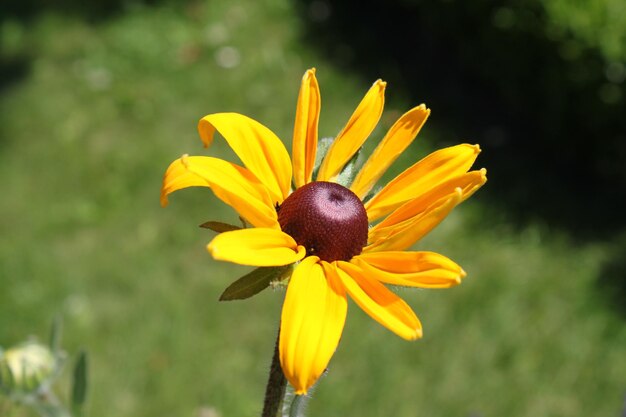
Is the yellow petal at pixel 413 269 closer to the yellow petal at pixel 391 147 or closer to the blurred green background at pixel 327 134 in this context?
the yellow petal at pixel 391 147

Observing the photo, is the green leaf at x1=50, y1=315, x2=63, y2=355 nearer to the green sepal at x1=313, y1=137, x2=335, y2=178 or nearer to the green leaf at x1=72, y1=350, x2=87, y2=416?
the green leaf at x1=72, y1=350, x2=87, y2=416

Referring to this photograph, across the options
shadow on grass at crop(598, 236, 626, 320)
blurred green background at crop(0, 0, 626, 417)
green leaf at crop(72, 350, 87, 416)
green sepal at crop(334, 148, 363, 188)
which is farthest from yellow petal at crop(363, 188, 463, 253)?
shadow on grass at crop(598, 236, 626, 320)

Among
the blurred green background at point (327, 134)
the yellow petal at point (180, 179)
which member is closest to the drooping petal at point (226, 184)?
the yellow petal at point (180, 179)

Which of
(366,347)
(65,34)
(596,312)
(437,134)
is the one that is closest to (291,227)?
(366,347)

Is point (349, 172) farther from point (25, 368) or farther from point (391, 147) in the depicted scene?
point (25, 368)

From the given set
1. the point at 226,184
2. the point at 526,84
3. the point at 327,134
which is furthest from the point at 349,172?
the point at 526,84
